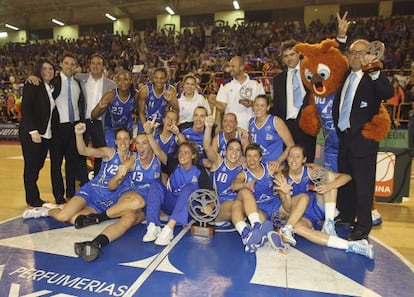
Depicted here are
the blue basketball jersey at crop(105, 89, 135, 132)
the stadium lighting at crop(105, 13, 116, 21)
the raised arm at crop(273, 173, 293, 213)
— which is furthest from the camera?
the stadium lighting at crop(105, 13, 116, 21)

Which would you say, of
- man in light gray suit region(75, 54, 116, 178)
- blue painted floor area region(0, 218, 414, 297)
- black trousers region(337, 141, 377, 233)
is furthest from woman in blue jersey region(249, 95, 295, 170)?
man in light gray suit region(75, 54, 116, 178)

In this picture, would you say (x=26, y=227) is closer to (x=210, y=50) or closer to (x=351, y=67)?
(x=351, y=67)

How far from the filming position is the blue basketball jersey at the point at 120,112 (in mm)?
4418

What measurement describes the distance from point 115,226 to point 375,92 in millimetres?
2504

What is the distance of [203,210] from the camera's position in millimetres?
3242

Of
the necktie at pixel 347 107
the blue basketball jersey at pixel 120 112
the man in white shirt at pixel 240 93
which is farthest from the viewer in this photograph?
the blue basketball jersey at pixel 120 112

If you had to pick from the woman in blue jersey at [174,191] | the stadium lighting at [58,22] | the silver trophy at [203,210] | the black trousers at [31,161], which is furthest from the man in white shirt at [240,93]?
the stadium lighting at [58,22]

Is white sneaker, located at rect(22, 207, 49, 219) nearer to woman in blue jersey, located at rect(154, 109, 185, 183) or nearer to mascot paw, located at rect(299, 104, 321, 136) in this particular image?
woman in blue jersey, located at rect(154, 109, 185, 183)

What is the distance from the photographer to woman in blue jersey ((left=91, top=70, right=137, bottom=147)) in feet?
14.2

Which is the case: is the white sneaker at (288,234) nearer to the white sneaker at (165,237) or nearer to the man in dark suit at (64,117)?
the white sneaker at (165,237)

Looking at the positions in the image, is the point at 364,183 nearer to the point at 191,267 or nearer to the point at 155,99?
the point at 191,267

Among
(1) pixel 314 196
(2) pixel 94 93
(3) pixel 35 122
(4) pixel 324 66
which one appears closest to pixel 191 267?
(1) pixel 314 196

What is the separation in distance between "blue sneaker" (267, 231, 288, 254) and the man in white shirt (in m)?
1.61

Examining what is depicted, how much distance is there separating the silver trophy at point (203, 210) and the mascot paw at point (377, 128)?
1408 mm
